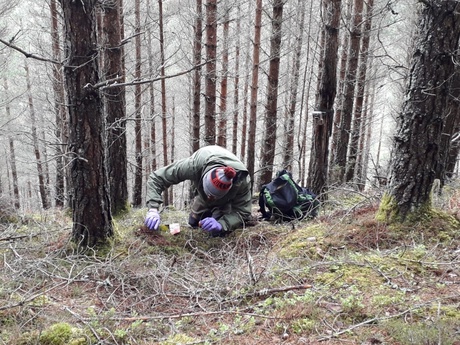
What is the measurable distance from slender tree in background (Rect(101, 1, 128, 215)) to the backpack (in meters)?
2.35

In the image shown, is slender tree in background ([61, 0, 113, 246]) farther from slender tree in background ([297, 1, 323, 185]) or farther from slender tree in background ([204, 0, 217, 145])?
slender tree in background ([204, 0, 217, 145])

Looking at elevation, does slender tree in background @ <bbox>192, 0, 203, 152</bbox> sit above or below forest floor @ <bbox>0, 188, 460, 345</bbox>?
above

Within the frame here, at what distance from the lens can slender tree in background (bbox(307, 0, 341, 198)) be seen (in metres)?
5.62

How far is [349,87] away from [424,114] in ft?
19.0

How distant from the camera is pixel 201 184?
4543mm

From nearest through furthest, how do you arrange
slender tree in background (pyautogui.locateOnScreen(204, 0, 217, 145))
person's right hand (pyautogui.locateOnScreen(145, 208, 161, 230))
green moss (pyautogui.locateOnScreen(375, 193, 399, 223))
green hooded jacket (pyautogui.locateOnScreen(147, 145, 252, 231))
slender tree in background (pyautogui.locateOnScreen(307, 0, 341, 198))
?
green moss (pyautogui.locateOnScreen(375, 193, 399, 223))
person's right hand (pyautogui.locateOnScreen(145, 208, 161, 230))
green hooded jacket (pyautogui.locateOnScreen(147, 145, 252, 231))
slender tree in background (pyautogui.locateOnScreen(307, 0, 341, 198))
slender tree in background (pyautogui.locateOnScreen(204, 0, 217, 145))

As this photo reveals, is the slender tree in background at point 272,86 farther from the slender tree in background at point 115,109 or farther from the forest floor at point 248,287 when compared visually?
the forest floor at point 248,287

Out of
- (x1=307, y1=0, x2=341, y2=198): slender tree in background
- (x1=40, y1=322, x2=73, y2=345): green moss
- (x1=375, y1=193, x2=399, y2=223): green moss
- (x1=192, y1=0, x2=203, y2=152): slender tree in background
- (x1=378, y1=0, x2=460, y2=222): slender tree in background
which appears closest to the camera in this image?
(x1=40, y1=322, x2=73, y2=345): green moss

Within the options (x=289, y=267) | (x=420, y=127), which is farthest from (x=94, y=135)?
(x=420, y=127)

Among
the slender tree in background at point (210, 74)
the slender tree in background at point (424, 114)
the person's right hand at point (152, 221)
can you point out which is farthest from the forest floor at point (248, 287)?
the slender tree in background at point (210, 74)

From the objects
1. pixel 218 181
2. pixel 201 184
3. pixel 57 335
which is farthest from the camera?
pixel 201 184

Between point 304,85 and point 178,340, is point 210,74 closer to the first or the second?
point 304,85

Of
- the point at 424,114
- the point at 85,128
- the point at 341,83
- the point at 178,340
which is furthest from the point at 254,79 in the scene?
the point at 178,340

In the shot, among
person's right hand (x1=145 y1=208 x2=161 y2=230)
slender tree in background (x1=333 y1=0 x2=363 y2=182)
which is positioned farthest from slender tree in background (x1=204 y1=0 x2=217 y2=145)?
person's right hand (x1=145 y1=208 x2=161 y2=230)
